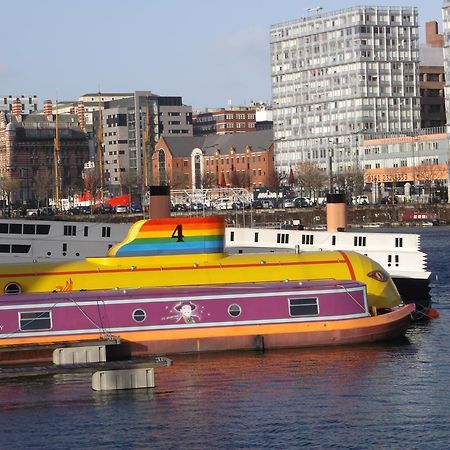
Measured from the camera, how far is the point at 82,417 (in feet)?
151

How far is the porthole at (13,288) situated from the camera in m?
59.8

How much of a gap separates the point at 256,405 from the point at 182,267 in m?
15.0

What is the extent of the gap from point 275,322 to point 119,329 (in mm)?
6484

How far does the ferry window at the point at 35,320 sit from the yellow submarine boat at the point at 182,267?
309 centimetres

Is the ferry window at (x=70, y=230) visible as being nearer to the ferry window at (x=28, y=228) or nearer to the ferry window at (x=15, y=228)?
the ferry window at (x=28, y=228)

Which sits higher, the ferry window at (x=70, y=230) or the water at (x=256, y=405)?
the ferry window at (x=70, y=230)

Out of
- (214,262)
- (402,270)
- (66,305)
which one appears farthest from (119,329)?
(402,270)

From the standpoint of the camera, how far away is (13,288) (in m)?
59.9

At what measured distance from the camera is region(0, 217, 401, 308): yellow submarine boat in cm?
6053

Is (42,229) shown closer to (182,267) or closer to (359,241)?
(359,241)

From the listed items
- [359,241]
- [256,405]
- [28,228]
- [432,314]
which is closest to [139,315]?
[256,405]

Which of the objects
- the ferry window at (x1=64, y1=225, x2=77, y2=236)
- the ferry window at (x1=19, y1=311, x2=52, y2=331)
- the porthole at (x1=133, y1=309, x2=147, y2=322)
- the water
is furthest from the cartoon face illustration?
the ferry window at (x1=64, y1=225, x2=77, y2=236)

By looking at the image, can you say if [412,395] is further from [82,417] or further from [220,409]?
[82,417]

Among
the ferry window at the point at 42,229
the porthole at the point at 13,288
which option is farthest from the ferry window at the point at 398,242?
the porthole at the point at 13,288
